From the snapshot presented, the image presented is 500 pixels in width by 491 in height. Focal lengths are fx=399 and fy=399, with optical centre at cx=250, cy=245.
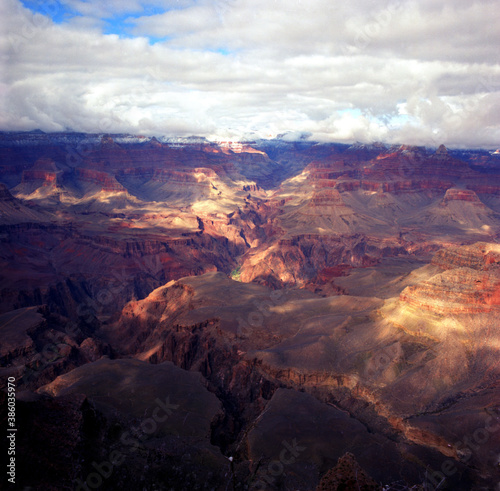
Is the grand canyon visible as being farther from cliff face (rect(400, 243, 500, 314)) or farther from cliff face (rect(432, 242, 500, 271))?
cliff face (rect(432, 242, 500, 271))

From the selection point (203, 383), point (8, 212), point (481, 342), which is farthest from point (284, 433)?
point (8, 212)

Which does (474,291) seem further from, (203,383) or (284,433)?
(203,383)

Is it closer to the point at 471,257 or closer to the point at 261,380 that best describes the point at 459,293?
the point at 471,257

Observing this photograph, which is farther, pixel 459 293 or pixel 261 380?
pixel 459 293

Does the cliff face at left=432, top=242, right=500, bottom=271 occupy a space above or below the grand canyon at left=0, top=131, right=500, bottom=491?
above

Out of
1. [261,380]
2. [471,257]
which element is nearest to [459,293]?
[471,257]

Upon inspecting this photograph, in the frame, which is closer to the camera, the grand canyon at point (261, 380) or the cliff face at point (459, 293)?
the grand canyon at point (261, 380)

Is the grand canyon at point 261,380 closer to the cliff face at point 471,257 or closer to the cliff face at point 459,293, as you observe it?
the cliff face at point 459,293

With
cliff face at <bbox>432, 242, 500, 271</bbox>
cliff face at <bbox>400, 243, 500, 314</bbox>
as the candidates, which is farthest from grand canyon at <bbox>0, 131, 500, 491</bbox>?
cliff face at <bbox>432, 242, 500, 271</bbox>

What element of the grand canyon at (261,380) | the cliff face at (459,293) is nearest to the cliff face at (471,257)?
the grand canyon at (261,380)

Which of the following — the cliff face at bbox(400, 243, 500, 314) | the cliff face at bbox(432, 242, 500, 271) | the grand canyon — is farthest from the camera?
the cliff face at bbox(432, 242, 500, 271)

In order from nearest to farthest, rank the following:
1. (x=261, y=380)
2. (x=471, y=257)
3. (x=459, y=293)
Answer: (x=261, y=380) < (x=459, y=293) < (x=471, y=257)
